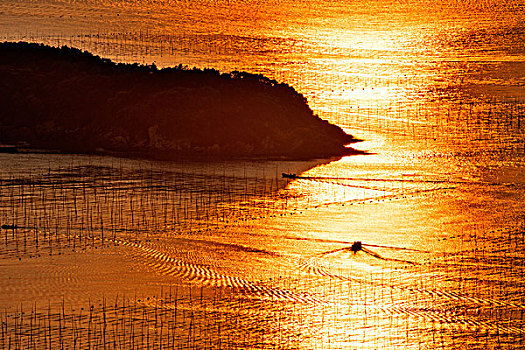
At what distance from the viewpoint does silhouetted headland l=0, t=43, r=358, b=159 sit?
31328mm

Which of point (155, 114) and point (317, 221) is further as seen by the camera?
point (155, 114)

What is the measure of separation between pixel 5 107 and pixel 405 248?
48.3 ft

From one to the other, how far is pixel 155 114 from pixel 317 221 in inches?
362

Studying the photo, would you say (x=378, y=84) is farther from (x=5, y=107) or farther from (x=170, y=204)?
(x=170, y=204)

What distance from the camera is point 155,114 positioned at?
3228cm

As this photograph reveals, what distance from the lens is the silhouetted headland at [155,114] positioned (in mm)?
31328

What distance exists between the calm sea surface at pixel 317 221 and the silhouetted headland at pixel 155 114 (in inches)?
57.5

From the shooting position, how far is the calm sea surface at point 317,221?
18.4 m

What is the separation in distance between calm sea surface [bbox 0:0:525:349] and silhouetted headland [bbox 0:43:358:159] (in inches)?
57.5

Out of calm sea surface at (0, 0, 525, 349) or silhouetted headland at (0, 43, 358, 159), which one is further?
silhouetted headland at (0, 43, 358, 159)

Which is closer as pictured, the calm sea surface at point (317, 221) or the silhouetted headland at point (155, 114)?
the calm sea surface at point (317, 221)

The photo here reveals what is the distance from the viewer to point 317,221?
2433 centimetres

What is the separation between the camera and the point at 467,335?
17.9 meters

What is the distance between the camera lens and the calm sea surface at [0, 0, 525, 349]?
18406 mm
